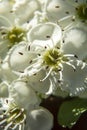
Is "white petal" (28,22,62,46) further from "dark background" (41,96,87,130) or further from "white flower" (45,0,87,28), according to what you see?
"dark background" (41,96,87,130)

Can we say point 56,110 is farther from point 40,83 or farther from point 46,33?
point 46,33

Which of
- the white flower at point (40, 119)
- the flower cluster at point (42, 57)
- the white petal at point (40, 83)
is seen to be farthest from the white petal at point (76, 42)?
the white flower at point (40, 119)

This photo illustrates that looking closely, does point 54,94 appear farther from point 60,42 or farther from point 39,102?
point 60,42

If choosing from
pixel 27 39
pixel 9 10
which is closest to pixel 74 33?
pixel 27 39

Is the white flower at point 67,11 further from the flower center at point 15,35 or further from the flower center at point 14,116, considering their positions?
the flower center at point 14,116

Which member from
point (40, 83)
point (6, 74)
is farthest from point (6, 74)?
point (40, 83)

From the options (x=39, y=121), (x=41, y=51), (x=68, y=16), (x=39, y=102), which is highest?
(x=68, y=16)
